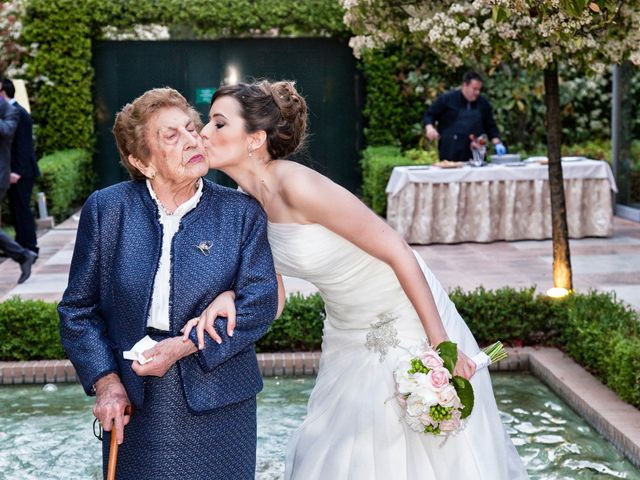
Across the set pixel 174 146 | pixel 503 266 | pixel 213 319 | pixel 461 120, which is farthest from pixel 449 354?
pixel 461 120

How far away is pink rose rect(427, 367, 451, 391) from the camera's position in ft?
11.0

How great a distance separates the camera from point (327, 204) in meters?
3.46

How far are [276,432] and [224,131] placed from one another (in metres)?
2.85

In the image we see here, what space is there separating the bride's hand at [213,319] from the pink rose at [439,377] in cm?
70

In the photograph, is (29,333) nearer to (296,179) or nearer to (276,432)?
(276,432)

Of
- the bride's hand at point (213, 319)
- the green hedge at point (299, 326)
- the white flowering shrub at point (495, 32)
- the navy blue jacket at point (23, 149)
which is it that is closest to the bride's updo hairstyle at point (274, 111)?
the bride's hand at point (213, 319)

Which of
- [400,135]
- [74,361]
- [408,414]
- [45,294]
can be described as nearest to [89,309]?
[74,361]

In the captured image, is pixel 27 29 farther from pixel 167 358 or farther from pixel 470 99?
pixel 167 358

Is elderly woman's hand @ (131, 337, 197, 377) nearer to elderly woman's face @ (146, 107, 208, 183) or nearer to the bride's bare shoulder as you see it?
elderly woman's face @ (146, 107, 208, 183)

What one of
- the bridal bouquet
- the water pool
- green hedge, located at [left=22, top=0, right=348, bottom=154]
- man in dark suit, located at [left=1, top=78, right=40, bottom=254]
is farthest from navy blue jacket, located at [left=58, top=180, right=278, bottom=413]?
green hedge, located at [left=22, top=0, right=348, bottom=154]

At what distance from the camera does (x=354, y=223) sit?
3.46 meters

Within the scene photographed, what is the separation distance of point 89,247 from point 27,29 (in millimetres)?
12672

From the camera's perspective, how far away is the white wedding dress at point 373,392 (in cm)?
378

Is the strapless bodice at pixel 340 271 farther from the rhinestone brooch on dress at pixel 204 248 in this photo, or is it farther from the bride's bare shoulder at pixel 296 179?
the rhinestone brooch on dress at pixel 204 248
